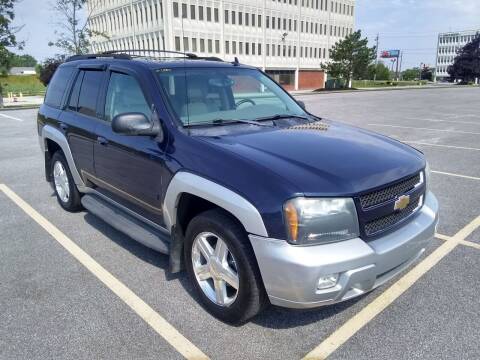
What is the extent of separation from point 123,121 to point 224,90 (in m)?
1.14

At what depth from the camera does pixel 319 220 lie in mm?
2338

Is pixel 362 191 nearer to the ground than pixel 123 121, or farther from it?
nearer to the ground

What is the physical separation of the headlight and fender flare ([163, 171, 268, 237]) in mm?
184

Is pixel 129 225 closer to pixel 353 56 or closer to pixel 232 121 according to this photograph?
pixel 232 121

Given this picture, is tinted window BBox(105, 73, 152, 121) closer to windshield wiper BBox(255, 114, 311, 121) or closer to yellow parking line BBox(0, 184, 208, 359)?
windshield wiper BBox(255, 114, 311, 121)

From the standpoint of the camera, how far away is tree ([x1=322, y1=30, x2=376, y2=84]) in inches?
2133

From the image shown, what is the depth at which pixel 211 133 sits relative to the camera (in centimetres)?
305

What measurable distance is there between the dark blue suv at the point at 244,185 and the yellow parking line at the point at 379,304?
1.35 ft

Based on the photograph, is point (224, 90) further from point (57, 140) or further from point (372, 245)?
point (57, 140)

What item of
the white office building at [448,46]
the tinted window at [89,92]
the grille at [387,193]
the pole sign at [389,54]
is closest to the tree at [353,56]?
the tinted window at [89,92]

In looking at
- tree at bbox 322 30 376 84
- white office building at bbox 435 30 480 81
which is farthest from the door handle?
white office building at bbox 435 30 480 81

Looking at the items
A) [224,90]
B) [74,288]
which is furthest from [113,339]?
[224,90]

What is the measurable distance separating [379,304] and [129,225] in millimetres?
2241

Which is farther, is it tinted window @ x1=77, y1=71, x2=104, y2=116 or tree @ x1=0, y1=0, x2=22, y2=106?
tree @ x1=0, y1=0, x2=22, y2=106
